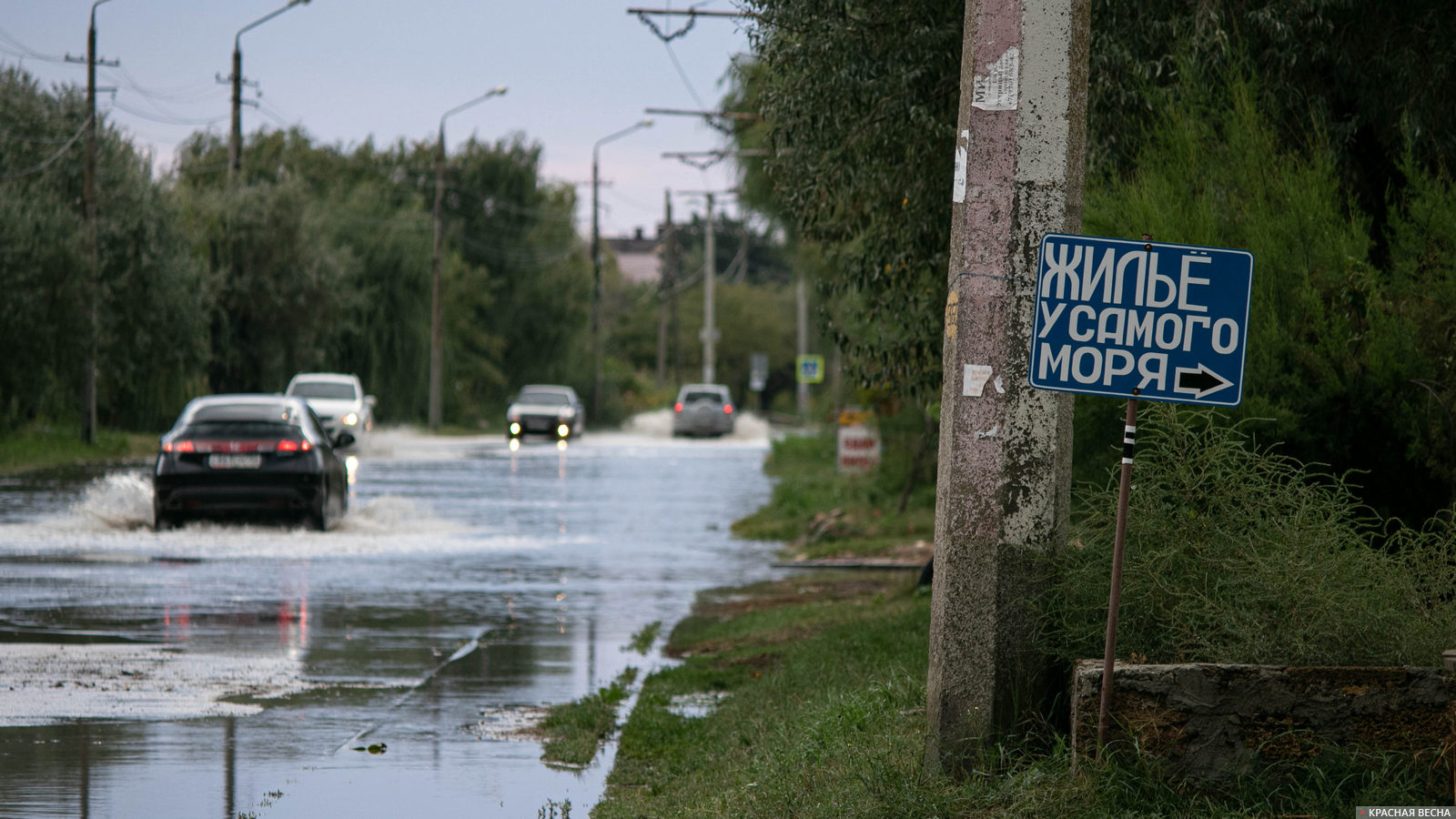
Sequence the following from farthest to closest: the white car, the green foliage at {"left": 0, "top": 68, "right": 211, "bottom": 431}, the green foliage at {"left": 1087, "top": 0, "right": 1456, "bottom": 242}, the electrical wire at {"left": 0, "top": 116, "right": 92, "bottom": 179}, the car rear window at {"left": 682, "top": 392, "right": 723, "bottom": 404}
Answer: the car rear window at {"left": 682, "top": 392, "right": 723, "bottom": 404}, the electrical wire at {"left": 0, "top": 116, "right": 92, "bottom": 179}, the white car, the green foliage at {"left": 0, "top": 68, "right": 211, "bottom": 431}, the green foliage at {"left": 1087, "top": 0, "right": 1456, "bottom": 242}

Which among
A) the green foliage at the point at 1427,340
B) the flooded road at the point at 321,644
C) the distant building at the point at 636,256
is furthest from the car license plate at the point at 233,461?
the distant building at the point at 636,256

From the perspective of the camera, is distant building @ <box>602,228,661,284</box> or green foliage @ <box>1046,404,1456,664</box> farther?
distant building @ <box>602,228,661,284</box>

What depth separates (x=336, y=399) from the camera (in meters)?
38.1

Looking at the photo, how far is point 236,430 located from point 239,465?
39 cm

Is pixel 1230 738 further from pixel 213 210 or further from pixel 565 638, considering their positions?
pixel 213 210

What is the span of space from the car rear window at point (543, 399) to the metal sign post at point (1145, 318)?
46.2 meters

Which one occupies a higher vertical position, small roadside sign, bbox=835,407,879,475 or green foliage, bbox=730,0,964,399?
green foliage, bbox=730,0,964,399

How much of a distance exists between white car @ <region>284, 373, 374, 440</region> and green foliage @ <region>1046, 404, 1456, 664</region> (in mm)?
31100

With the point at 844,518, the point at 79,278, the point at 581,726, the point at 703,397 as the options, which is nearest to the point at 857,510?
the point at 844,518

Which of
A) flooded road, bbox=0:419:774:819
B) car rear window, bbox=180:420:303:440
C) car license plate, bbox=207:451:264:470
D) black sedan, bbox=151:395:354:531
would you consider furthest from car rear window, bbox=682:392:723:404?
car license plate, bbox=207:451:264:470

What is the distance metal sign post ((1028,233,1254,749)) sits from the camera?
6.02 metres

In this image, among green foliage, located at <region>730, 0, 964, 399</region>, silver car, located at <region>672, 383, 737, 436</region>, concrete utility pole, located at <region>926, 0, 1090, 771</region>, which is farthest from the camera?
silver car, located at <region>672, 383, 737, 436</region>

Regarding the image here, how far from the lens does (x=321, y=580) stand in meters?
15.2

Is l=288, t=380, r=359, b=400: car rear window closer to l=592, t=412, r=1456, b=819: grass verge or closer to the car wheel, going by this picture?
the car wheel
